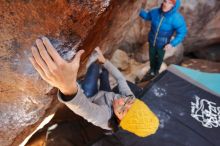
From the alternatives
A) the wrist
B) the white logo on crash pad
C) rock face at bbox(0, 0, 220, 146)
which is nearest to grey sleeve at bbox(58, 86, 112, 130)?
the wrist

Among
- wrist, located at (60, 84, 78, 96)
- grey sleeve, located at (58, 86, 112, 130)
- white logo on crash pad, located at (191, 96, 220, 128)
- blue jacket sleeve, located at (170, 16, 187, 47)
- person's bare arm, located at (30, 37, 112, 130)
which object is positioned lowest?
white logo on crash pad, located at (191, 96, 220, 128)

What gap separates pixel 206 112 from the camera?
3289 millimetres

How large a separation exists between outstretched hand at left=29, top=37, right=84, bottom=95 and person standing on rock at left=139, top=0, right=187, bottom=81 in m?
2.85

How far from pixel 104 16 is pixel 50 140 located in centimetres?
169

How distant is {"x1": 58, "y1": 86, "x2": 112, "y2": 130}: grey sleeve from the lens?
1820 millimetres

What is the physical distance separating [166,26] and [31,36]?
238 cm

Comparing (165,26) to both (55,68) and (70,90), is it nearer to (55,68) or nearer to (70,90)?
(70,90)

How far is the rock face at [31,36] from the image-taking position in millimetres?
2275

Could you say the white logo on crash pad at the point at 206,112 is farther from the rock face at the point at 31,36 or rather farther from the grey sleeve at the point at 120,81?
the rock face at the point at 31,36

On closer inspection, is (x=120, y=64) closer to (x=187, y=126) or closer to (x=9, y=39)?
(x=187, y=126)

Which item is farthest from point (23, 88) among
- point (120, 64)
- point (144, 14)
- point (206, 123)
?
point (120, 64)

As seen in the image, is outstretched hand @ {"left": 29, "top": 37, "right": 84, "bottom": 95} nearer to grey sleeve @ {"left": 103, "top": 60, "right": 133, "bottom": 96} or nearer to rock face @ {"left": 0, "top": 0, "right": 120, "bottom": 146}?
rock face @ {"left": 0, "top": 0, "right": 120, "bottom": 146}

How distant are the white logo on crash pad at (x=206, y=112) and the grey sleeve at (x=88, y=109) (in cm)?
96

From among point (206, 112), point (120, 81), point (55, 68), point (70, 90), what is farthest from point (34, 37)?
point (206, 112)
